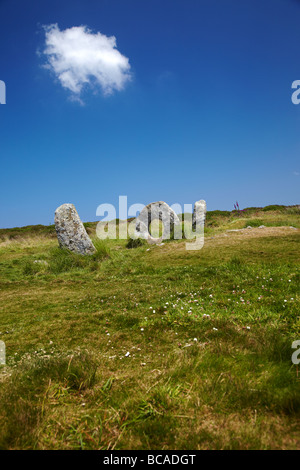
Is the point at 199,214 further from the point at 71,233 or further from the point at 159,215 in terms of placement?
the point at 71,233

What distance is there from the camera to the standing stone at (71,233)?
15.8m

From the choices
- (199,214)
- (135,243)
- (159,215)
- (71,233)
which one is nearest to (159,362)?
(71,233)

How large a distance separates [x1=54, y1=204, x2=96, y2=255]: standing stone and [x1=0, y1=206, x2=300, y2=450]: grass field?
6.79m

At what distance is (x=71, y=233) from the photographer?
52.1ft

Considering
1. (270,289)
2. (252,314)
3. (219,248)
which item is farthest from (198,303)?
(219,248)

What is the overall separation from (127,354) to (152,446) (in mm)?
1895

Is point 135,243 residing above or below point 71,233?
below

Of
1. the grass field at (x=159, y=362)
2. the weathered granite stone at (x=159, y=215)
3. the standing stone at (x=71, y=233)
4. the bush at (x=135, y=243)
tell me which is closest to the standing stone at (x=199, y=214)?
the weathered granite stone at (x=159, y=215)

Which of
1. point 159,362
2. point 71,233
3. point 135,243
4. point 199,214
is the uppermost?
point 199,214

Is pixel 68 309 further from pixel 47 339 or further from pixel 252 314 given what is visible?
pixel 252 314

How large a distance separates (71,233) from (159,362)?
1331cm

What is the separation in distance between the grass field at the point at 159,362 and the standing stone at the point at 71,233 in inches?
268

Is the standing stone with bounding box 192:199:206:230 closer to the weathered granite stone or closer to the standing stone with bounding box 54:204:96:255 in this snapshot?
the weathered granite stone
